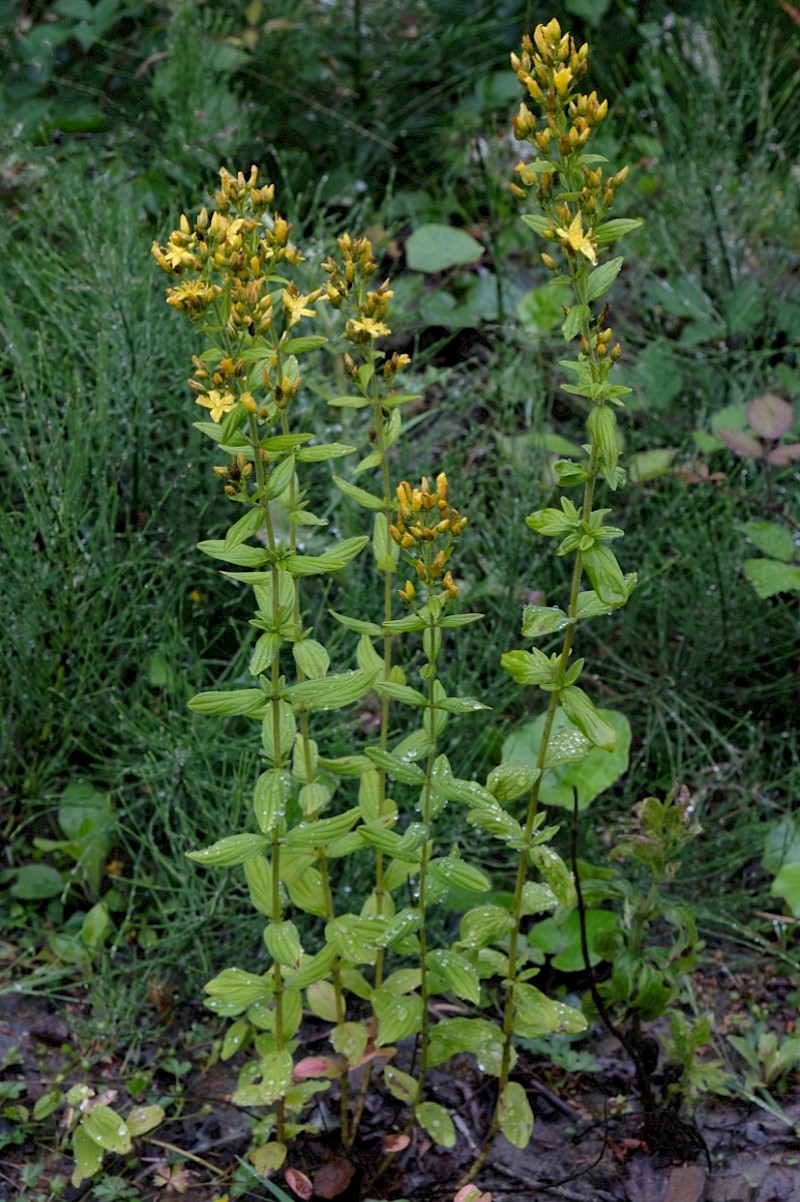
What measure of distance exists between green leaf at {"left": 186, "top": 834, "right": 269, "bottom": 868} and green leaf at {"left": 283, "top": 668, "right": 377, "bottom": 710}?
207 mm

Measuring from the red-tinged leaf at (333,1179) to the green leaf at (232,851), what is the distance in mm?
678

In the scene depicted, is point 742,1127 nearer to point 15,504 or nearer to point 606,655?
point 606,655

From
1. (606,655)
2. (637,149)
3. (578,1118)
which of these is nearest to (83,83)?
(637,149)

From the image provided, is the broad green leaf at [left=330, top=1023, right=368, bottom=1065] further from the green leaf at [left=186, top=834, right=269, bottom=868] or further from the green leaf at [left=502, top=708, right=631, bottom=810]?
the green leaf at [left=502, top=708, right=631, bottom=810]

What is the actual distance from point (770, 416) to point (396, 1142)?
5.54ft

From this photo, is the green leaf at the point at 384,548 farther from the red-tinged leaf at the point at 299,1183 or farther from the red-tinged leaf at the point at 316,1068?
the red-tinged leaf at the point at 299,1183

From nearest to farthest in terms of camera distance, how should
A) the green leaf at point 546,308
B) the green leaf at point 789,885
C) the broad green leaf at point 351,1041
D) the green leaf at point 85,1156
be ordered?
1. the broad green leaf at point 351,1041
2. the green leaf at point 85,1156
3. the green leaf at point 789,885
4. the green leaf at point 546,308

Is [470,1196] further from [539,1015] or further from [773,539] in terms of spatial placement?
[773,539]

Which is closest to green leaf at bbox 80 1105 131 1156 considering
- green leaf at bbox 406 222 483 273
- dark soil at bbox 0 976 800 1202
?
dark soil at bbox 0 976 800 1202

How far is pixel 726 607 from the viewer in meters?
2.68

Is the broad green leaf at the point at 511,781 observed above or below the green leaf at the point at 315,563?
below

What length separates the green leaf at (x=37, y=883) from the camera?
2.44 meters

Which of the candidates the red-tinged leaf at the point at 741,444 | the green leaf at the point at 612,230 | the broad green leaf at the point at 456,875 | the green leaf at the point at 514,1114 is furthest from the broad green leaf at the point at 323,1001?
the red-tinged leaf at the point at 741,444

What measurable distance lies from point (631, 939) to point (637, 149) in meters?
3.29
